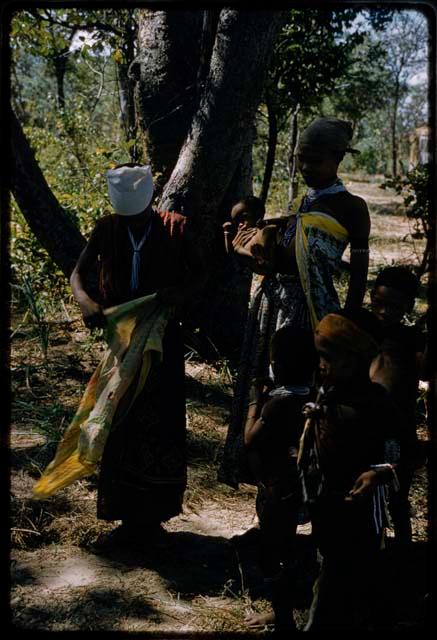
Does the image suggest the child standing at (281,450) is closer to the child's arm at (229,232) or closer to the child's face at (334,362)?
the child's face at (334,362)

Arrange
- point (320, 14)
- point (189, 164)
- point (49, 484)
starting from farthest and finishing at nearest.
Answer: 1. point (320, 14)
2. point (189, 164)
3. point (49, 484)

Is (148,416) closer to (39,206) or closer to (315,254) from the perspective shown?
(315,254)

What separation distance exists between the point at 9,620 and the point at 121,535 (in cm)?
65

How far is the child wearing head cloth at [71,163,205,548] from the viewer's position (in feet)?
10.3

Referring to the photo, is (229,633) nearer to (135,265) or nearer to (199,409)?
(135,265)

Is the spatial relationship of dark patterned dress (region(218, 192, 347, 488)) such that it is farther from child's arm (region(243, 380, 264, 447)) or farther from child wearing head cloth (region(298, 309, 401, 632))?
child wearing head cloth (region(298, 309, 401, 632))

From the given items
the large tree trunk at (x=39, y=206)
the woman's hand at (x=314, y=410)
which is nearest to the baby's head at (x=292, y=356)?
the woman's hand at (x=314, y=410)

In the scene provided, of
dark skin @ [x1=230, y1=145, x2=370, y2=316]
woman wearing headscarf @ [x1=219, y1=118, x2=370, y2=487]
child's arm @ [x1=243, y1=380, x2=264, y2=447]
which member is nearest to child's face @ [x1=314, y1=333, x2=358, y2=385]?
child's arm @ [x1=243, y1=380, x2=264, y2=447]

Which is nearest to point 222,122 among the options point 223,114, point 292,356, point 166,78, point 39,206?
point 223,114

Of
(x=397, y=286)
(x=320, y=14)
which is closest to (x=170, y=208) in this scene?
(x=397, y=286)

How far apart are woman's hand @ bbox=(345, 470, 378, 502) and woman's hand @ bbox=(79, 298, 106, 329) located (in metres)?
1.30

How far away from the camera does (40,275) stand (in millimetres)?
6625

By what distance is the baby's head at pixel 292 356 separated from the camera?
2506mm

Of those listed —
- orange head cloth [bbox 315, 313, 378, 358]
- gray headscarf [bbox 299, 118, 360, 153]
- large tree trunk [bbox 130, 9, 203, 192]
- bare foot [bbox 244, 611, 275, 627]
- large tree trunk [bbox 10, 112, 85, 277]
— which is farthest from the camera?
large tree trunk [bbox 130, 9, 203, 192]
